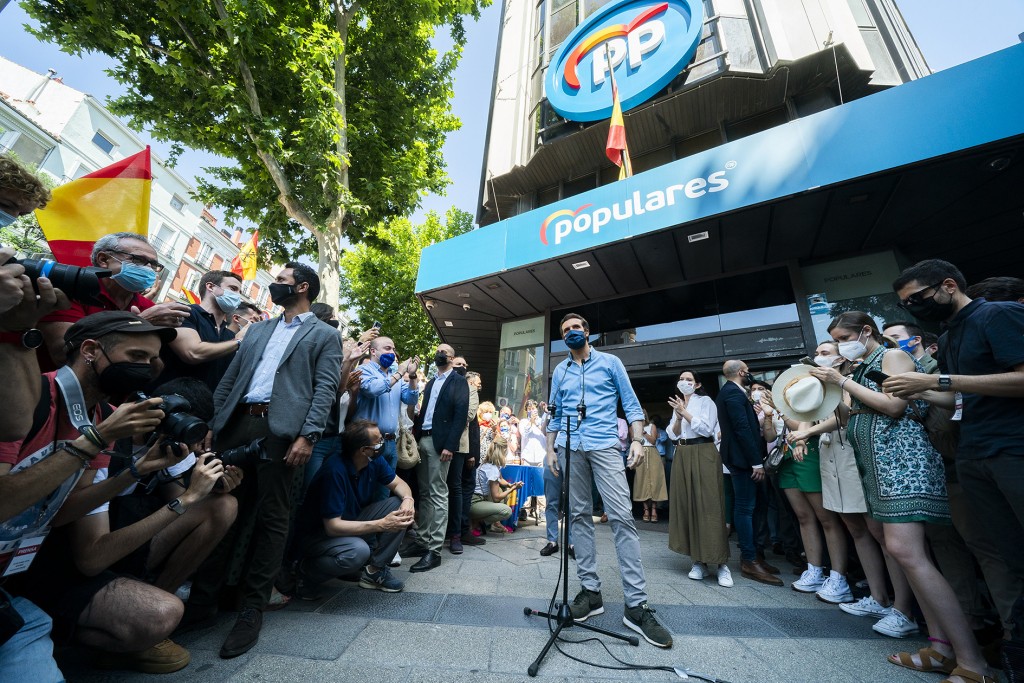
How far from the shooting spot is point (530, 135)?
10.8m

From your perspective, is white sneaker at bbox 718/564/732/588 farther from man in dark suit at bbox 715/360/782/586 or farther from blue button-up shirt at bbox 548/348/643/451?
blue button-up shirt at bbox 548/348/643/451

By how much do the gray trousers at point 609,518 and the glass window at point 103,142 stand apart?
97.4 feet

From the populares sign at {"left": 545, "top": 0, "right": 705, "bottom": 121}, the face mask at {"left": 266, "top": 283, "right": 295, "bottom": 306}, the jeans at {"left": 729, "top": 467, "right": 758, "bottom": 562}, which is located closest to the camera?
the face mask at {"left": 266, "top": 283, "right": 295, "bottom": 306}

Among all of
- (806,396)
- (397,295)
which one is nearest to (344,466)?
(806,396)

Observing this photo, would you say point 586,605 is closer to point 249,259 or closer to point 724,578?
point 724,578

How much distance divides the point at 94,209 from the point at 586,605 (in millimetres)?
4766

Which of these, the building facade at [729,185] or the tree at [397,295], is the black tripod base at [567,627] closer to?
the building facade at [729,185]

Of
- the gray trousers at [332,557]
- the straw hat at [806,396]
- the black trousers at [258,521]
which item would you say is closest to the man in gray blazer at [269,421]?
the black trousers at [258,521]

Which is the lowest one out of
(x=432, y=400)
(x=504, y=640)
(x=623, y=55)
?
(x=504, y=640)

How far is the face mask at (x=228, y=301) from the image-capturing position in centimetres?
295

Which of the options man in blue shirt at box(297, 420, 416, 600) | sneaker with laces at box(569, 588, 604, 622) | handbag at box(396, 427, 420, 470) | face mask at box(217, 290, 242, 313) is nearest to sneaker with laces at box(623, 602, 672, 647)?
sneaker with laces at box(569, 588, 604, 622)

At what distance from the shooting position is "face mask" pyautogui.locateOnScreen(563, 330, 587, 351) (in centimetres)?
299

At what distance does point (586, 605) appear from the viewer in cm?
249

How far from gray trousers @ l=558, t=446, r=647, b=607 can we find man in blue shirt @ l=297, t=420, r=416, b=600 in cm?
122
